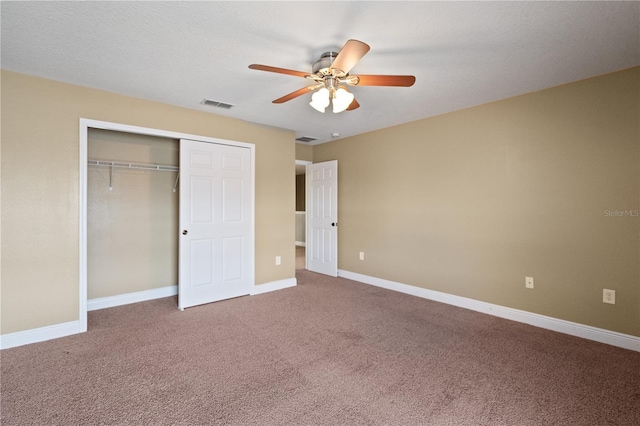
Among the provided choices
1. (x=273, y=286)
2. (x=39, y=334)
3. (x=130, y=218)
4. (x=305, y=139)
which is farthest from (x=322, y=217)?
(x=39, y=334)

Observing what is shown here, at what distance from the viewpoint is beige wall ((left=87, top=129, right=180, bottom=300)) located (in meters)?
3.69

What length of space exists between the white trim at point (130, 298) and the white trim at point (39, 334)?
683mm

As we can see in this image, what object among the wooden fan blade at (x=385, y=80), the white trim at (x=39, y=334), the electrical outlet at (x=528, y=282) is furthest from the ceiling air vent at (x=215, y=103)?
the electrical outlet at (x=528, y=282)

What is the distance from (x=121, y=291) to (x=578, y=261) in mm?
5174

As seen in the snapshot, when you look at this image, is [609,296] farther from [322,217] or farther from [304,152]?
[304,152]

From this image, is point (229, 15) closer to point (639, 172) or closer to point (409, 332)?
point (409, 332)

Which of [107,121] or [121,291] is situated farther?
[121,291]

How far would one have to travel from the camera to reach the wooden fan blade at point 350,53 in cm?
173

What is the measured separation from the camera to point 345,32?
2086mm

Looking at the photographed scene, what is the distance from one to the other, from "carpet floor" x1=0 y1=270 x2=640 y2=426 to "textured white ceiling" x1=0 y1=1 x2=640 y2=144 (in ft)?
8.12

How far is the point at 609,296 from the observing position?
2793 millimetres

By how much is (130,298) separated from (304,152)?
3.72 m

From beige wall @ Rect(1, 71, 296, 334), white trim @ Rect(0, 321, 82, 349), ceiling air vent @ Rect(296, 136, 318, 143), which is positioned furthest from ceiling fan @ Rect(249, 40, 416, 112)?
white trim @ Rect(0, 321, 82, 349)

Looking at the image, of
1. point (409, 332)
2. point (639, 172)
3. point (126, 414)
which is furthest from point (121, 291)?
point (639, 172)
